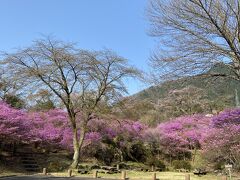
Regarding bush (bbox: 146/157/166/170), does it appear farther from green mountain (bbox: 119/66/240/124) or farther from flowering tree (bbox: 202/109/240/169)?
flowering tree (bbox: 202/109/240/169)

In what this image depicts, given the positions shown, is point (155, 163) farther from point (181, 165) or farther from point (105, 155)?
point (105, 155)

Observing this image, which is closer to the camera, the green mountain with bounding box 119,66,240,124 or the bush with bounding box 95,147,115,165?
the green mountain with bounding box 119,66,240,124

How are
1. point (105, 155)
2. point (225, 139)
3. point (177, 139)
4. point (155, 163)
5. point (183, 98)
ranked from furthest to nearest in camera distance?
1. point (183, 98)
2. point (177, 139)
3. point (155, 163)
4. point (105, 155)
5. point (225, 139)

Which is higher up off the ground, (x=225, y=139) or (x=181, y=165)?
(x=225, y=139)

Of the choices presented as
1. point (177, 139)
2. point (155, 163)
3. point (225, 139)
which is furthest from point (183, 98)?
point (225, 139)

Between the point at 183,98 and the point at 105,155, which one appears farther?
the point at 183,98

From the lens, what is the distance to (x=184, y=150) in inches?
1150

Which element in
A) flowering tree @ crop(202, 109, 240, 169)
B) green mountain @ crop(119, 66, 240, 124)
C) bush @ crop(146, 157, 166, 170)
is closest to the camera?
green mountain @ crop(119, 66, 240, 124)

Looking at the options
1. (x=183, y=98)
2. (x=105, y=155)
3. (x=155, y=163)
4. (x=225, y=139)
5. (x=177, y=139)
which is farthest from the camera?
(x=183, y=98)

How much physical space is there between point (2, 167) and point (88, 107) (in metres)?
6.36

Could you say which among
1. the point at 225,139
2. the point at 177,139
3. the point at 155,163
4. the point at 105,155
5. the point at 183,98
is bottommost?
the point at 155,163

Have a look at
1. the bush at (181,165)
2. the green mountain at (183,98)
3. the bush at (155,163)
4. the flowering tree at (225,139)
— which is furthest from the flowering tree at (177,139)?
the flowering tree at (225,139)

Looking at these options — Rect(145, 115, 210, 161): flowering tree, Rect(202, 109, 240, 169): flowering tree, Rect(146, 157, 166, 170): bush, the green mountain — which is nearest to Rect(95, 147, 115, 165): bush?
Rect(146, 157, 166, 170): bush

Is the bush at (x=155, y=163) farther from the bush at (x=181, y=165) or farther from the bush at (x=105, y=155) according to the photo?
the bush at (x=105, y=155)
